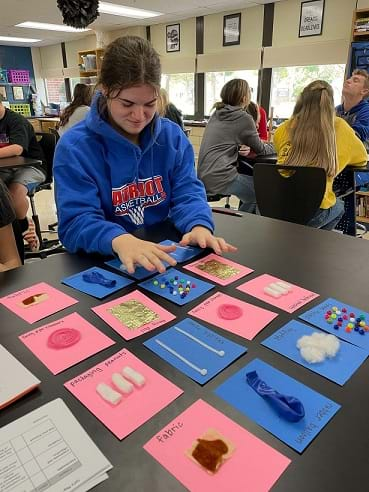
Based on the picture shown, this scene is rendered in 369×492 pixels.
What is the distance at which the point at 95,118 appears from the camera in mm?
1024

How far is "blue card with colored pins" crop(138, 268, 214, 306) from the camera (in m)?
0.72

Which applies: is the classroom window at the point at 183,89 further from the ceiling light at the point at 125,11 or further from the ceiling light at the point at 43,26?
the ceiling light at the point at 43,26

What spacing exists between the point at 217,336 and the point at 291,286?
240 millimetres

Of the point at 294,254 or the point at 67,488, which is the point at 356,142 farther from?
the point at 67,488

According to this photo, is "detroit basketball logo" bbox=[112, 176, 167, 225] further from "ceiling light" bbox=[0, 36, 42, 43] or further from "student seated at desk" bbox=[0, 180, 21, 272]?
"ceiling light" bbox=[0, 36, 42, 43]

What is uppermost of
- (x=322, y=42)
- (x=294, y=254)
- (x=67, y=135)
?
(x=322, y=42)

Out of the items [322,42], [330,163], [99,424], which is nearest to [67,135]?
[99,424]

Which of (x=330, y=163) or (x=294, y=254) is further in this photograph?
(x=330, y=163)

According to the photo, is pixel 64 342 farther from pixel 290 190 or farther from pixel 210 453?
pixel 290 190

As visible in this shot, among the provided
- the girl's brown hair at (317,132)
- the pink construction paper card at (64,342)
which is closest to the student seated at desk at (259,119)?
the girl's brown hair at (317,132)

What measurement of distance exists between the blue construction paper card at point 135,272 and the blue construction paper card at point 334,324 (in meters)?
0.33

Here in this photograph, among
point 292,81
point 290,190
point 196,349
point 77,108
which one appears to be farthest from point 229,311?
point 292,81

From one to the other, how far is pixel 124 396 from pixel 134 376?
0.10 ft

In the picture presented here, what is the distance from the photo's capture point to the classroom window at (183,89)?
20.9 ft
